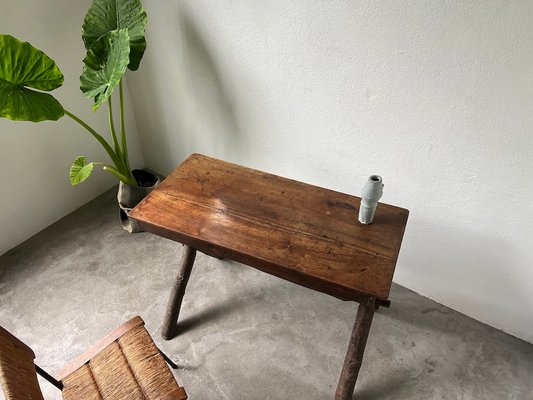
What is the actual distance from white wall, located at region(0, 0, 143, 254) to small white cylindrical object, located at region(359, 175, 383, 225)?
1.77 meters

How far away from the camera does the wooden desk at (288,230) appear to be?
1424 mm

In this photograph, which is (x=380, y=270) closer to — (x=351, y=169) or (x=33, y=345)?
(x=351, y=169)

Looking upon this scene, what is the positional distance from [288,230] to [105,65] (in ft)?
3.78

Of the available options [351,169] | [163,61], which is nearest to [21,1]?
[163,61]

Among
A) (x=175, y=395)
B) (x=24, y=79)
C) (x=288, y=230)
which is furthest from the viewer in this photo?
(x=24, y=79)

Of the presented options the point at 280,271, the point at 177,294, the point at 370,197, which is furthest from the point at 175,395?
the point at 370,197

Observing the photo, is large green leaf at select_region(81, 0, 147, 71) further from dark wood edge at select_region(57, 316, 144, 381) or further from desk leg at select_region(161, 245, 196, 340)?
dark wood edge at select_region(57, 316, 144, 381)

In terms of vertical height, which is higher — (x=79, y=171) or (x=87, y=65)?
(x=87, y=65)

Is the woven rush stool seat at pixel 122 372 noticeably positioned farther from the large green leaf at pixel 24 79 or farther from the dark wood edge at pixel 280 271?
the large green leaf at pixel 24 79

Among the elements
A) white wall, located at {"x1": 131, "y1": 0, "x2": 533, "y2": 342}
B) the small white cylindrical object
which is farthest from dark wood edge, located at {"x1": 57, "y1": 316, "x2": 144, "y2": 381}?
white wall, located at {"x1": 131, "y1": 0, "x2": 533, "y2": 342}

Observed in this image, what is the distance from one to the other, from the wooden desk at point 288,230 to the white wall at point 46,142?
3.23 ft

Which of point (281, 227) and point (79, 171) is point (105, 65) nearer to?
point (79, 171)

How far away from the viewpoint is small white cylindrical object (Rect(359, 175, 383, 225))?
4.72 feet

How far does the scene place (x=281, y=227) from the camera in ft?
5.18
